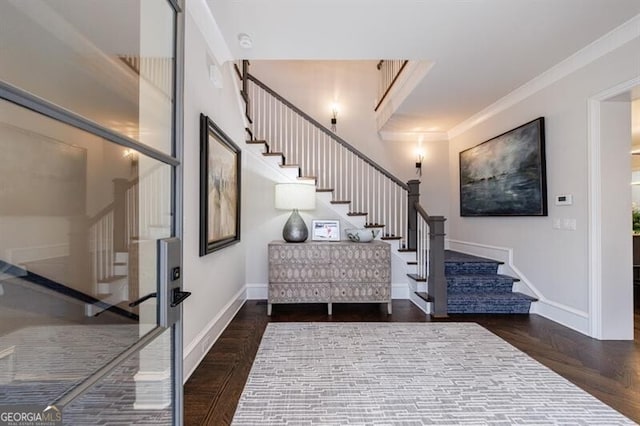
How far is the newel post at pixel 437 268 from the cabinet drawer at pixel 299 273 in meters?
1.30

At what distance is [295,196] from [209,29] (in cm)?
202

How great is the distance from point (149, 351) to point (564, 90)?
4458 millimetres

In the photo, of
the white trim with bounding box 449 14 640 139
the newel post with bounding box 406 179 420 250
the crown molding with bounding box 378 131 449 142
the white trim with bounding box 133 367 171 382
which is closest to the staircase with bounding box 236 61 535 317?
the newel post with bounding box 406 179 420 250

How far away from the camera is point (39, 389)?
111cm

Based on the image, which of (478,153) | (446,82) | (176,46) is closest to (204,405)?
(176,46)

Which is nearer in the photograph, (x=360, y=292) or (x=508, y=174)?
(x=360, y=292)

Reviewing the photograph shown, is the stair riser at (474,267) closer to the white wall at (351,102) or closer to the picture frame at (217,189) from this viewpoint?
the white wall at (351,102)

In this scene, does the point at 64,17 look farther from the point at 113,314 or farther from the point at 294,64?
the point at 294,64

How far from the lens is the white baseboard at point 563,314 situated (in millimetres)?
3080

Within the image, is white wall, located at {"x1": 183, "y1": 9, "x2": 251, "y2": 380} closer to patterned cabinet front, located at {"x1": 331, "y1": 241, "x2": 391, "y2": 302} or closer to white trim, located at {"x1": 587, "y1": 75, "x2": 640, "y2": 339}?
patterned cabinet front, located at {"x1": 331, "y1": 241, "x2": 391, "y2": 302}

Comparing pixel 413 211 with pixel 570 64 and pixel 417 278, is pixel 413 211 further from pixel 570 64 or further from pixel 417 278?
pixel 570 64

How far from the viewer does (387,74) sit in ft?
16.8

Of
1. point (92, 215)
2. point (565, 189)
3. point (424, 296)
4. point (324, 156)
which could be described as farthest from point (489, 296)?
point (92, 215)

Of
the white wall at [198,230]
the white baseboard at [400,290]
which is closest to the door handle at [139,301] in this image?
the white wall at [198,230]
